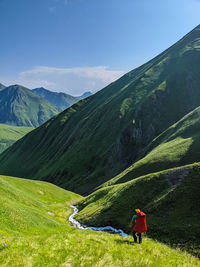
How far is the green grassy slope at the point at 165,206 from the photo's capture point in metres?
24.1

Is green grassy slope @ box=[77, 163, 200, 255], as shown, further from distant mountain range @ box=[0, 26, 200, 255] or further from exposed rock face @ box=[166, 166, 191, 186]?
distant mountain range @ box=[0, 26, 200, 255]

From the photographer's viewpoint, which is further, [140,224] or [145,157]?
[145,157]

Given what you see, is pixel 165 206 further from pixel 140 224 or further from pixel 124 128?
pixel 124 128

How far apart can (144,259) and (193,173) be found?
26096 millimetres

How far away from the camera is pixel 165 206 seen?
102 feet

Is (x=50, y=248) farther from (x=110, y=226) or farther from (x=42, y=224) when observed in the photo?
(x=110, y=226)

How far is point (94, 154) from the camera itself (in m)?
→ 143

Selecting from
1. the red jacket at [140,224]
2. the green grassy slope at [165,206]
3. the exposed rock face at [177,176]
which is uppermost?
the red jacket at [140,224]

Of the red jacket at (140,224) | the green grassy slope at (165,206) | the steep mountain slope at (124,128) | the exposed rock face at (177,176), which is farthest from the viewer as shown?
the steep mountain slope at (124,128)

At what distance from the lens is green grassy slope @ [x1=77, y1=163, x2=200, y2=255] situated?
79.1 ft

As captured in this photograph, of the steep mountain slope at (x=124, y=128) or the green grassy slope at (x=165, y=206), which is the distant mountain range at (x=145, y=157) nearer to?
the steep mountain slope at (x=124, y=128)

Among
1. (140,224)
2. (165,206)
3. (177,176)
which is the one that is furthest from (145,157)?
(140,224)

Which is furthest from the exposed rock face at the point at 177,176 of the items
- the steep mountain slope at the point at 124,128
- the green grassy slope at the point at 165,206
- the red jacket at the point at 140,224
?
the steep mountain slope at the point at 124,128

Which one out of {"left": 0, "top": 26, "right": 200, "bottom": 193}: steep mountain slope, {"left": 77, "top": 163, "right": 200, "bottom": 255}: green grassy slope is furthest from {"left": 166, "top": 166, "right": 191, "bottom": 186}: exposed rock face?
{"left": 0, "top": 26, "right": 200, "bottom": 193}: steep mountain slope
